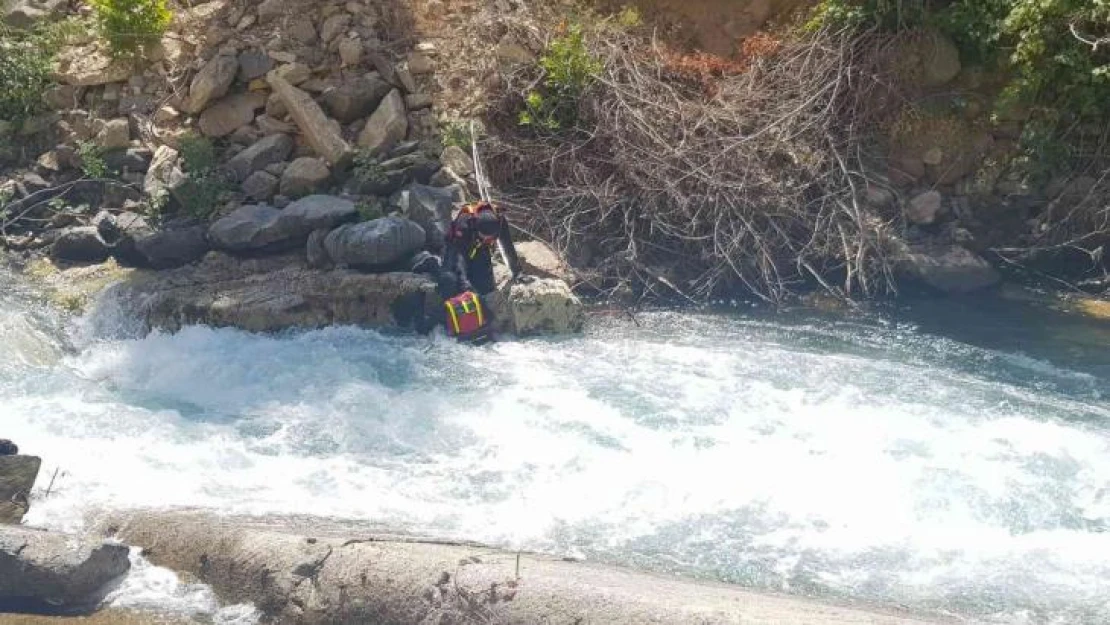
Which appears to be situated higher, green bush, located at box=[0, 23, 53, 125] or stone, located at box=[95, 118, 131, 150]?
green bush, located at box=[0, 23, 53, 125]

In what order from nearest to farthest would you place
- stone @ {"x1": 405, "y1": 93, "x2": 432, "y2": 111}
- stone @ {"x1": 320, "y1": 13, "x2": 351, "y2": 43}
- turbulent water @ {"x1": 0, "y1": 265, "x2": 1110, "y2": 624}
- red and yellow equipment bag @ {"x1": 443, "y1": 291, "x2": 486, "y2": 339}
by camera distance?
turbulent water @ {"x1": 0, "y1": 265, "x2": 1110, "y2": 624}
red and yellow equipment bag @ {"x1": 443, "y1": 291, "x2": 486, "y2": 339}
stone @ {"x1": 405, "y1": 93, "x2": 432, "y2": 111}
stone @ {"x1": 320, "y1": 13, "x2": 351, "y2": 43}

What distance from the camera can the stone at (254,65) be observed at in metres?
10.6

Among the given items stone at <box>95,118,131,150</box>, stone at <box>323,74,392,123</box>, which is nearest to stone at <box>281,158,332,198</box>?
stone at <box>323,74,392,123</box>

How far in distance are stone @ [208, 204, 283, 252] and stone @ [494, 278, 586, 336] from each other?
1.91m

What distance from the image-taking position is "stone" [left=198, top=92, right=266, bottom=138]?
1055 centimetres

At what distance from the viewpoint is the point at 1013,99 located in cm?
1037

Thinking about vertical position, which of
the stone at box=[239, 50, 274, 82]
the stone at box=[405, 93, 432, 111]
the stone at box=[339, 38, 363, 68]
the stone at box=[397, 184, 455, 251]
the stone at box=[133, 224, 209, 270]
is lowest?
the stone at box=[133, 224, 209, 270]

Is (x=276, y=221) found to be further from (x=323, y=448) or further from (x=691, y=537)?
(x=691, y=537)

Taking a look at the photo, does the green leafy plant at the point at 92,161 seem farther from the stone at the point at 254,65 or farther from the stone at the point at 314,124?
the stone at the point at 314,124

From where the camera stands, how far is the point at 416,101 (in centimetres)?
1058

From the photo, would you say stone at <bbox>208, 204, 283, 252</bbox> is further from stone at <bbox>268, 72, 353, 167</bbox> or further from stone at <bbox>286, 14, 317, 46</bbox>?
stone at <bbox>286, 14, 317, 46</bbox>

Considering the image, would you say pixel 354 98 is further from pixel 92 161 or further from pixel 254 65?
pixel 92 161

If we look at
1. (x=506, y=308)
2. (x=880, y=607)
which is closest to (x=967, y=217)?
(x=506, y=308)

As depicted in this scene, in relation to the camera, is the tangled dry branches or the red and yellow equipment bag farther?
the tangled dry branches
